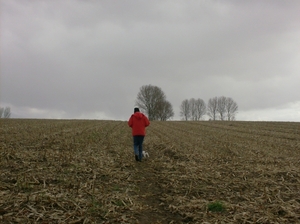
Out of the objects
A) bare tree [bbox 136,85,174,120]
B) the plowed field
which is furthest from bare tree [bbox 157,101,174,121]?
the plowed field

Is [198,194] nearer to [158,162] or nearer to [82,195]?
[82,195]

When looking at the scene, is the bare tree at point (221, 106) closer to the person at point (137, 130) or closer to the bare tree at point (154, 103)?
the bare tree at point (154, 103)

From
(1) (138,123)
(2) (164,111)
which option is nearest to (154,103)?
(2) (164,111)

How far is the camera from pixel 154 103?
287 feet

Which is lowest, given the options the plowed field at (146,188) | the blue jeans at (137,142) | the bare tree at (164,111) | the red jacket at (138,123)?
the plowed field at (146,188)

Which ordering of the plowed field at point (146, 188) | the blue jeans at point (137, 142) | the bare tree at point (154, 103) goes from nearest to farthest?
the plowed field at point (146, 188) → the blue jeans at point (137, 142) → the bare tree at point (154, 103)

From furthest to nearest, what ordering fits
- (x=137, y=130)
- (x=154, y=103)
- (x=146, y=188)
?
1. (x=154, y=103)
2. (x=137, y=130)
3. (x=146, y=188)

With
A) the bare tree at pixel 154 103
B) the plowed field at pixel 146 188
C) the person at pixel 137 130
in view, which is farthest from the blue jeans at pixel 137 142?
the bare tree at pixel 154 103

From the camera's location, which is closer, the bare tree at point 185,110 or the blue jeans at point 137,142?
the blue jeans at point 137,142

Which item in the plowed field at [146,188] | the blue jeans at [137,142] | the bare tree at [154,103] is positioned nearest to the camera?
the plowed field at [146,188]

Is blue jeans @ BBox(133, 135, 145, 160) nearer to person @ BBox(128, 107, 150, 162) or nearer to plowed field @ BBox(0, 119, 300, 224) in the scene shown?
person @ BBox(128, 107, 150, 162)

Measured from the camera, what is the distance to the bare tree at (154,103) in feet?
284

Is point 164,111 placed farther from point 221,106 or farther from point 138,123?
point 138,123

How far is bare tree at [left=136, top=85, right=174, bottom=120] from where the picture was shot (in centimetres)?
8650
